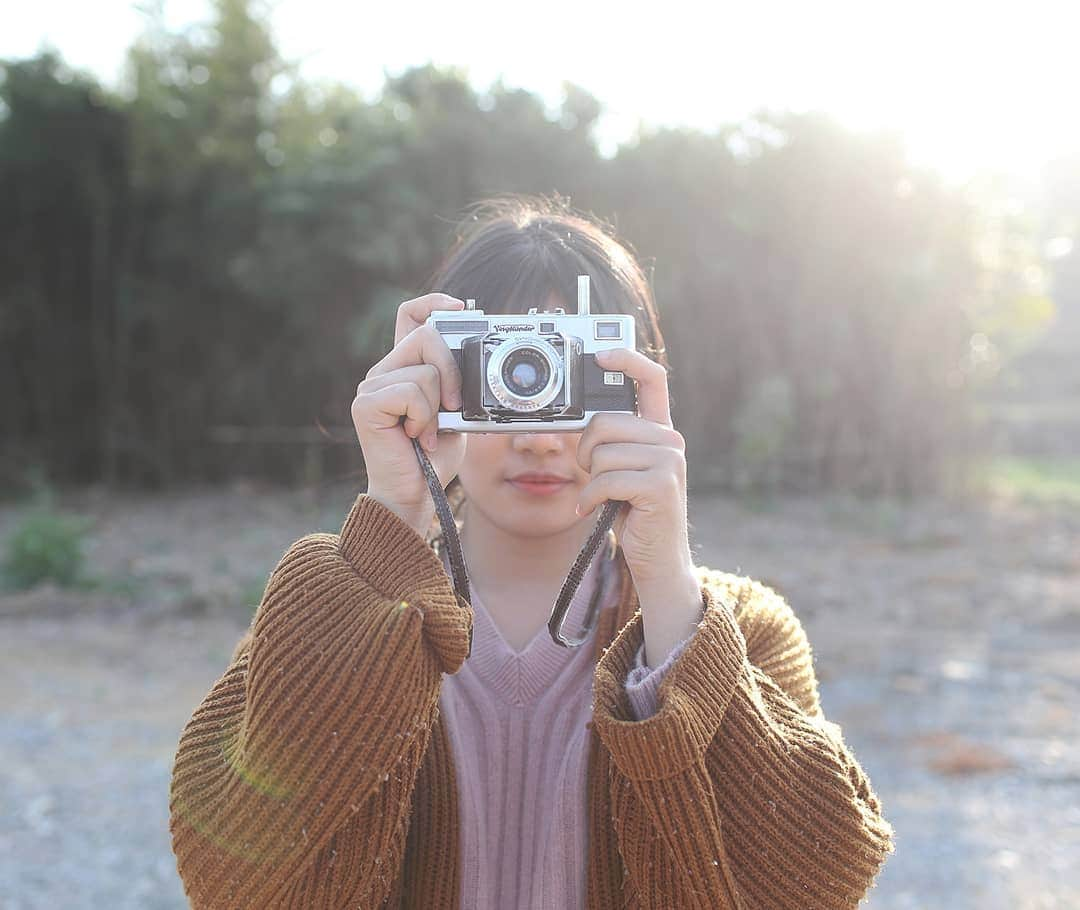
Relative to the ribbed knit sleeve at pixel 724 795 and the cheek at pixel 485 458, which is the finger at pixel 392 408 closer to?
the cheek at pixel 485 458

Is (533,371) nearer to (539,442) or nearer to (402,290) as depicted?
(539,442)

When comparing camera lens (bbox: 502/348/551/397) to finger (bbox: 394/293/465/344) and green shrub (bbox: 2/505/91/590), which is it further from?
green shrub (bbox: 2/505/91/590)

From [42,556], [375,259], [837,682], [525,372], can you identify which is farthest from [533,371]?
[375,259]

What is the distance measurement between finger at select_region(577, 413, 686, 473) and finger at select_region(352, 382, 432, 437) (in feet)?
0.63

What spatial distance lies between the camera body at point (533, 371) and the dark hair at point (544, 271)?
15 centimetres

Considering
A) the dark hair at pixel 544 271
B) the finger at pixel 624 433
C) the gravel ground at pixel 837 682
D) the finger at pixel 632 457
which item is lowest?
the gravel ground at pixel 837 682

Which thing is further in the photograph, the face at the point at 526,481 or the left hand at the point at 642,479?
the face at the point at 526,481

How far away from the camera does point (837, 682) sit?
4598 mm

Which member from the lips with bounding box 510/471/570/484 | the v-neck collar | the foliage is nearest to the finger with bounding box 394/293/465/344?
the lips with bounding box 510/471/570/484

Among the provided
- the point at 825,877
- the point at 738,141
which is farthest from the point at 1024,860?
the point at 738,141

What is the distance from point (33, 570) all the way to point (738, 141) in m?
6.39

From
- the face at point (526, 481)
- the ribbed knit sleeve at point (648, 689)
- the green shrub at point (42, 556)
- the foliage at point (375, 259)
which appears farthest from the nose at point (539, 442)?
the foliage at point (375, 259)

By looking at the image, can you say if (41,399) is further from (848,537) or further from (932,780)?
(932,780)

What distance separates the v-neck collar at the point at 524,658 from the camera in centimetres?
131
